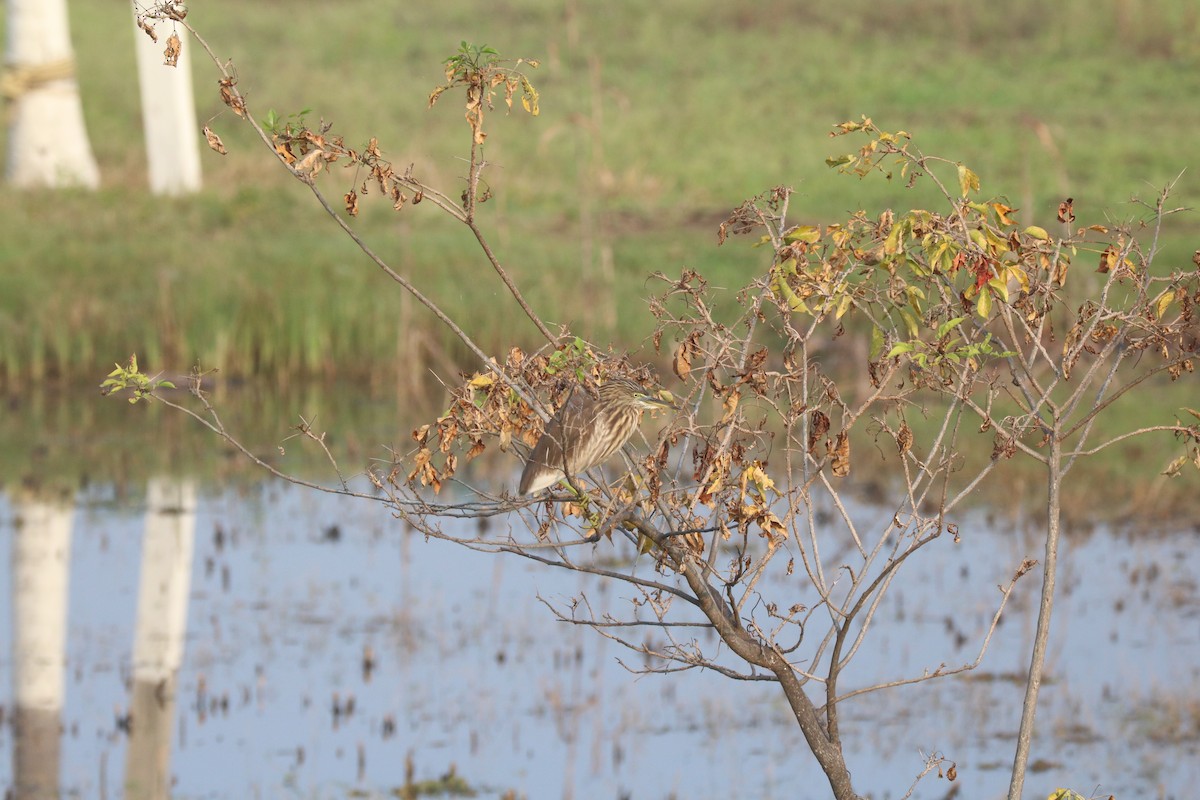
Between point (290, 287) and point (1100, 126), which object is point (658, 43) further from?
point (290, 287)

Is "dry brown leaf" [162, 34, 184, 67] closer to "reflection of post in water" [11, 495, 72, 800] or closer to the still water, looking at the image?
the still water

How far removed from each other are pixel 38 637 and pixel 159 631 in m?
0.52

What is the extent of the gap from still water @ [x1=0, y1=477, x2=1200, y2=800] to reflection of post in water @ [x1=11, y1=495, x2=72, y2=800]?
0.02 m

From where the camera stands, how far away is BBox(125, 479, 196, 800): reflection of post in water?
6340 millimetres

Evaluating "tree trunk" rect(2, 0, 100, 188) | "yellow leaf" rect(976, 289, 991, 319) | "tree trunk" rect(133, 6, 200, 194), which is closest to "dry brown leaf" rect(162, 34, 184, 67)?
"yellow leaf" rect(976, 289, 991, 319)

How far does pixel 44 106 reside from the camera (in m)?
17.9

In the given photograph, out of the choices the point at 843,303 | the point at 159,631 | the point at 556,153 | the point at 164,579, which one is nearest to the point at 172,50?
the point at 843,303

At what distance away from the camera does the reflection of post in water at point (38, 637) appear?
630 centimetres

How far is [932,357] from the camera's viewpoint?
10.8ft

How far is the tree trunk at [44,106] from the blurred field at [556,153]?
673 millimetres

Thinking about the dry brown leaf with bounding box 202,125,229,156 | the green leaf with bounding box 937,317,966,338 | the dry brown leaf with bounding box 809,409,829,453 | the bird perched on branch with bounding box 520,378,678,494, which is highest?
the dry brown leaf with bounding box 202,125,229,156

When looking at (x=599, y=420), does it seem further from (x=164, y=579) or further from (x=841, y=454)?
(x=164, y=579)

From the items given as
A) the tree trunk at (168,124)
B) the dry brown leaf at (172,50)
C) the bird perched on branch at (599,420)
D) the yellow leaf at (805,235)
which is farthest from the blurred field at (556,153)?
the dry brown leaf at (172,50)

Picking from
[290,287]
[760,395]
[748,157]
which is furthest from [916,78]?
[760,395]
